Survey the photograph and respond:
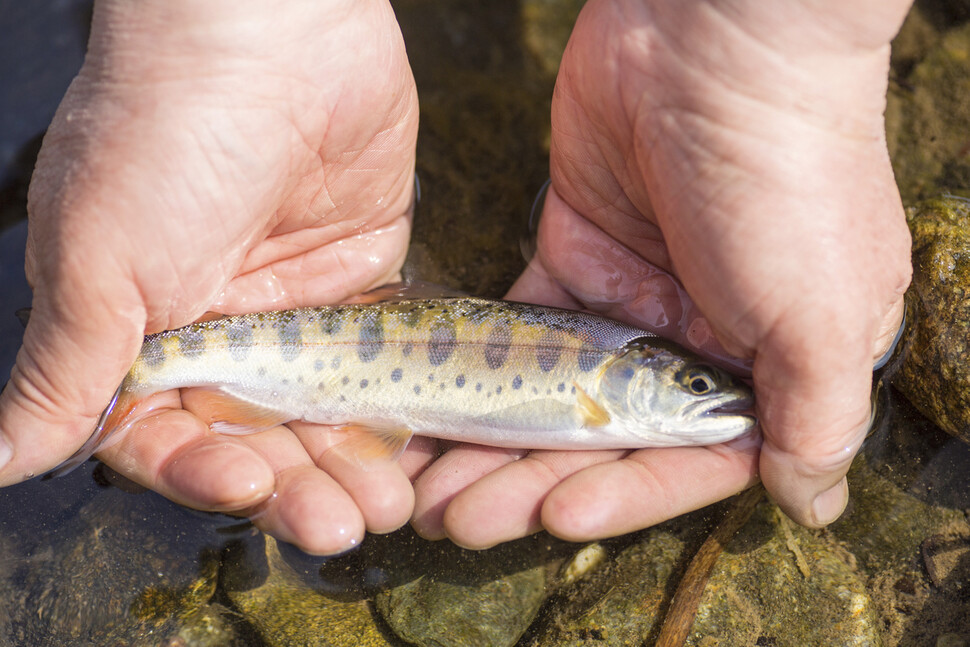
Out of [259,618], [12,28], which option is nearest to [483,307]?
[259,618]

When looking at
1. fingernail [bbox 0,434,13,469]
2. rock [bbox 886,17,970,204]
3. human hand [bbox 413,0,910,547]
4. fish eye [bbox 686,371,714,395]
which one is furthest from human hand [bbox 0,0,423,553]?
rock [bbox 886,17,970,204]

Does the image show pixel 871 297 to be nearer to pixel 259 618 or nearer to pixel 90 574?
pixel 259 618

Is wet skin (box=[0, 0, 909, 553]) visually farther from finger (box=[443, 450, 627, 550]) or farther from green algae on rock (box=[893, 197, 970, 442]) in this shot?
green algae on rock (box=[893, 197, 970, 442])

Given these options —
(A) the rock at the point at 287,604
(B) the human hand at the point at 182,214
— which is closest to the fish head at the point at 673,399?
(B) the human hand at the point at 182,214

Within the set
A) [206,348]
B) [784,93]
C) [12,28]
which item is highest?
[784,93]

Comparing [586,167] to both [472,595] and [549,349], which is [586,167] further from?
[472,595]

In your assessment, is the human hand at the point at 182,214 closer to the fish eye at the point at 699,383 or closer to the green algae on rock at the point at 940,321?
the fish eye at the point at 699,383

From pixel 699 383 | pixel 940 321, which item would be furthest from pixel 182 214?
pixel 940 321
